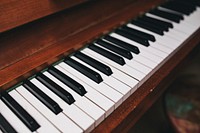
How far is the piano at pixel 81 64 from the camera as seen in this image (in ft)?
2.60

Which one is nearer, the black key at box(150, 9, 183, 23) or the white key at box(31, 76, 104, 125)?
the white key at box(31, 76, 104, 125)

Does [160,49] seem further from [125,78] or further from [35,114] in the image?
[35,114]

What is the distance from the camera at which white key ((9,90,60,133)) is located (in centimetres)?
73

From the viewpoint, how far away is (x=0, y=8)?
2.69 feet

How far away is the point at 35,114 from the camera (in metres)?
0.78

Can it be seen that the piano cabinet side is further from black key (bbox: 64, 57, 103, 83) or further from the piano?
black key (bbox: 64, 57, 103, 83)

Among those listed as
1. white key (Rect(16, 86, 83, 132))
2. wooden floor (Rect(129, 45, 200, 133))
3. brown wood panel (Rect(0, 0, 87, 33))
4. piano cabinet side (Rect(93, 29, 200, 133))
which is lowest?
wooden floor (Rect(129, 45, 200, 133))

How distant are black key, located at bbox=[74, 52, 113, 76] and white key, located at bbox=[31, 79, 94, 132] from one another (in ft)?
0.73

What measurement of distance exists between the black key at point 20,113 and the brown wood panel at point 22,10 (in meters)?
0.25

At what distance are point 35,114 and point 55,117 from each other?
0.07m

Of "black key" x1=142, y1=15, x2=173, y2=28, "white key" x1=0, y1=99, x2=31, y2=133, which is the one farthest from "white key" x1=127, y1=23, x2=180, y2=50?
"white key" x1=0, y1=99, x2=31, y2=133

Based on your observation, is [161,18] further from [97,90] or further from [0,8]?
[0,8]

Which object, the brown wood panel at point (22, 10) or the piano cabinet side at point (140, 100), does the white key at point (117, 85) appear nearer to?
the piano cabinet side at point (140, 100)

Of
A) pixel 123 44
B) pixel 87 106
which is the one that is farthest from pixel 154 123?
pixel 87 106
